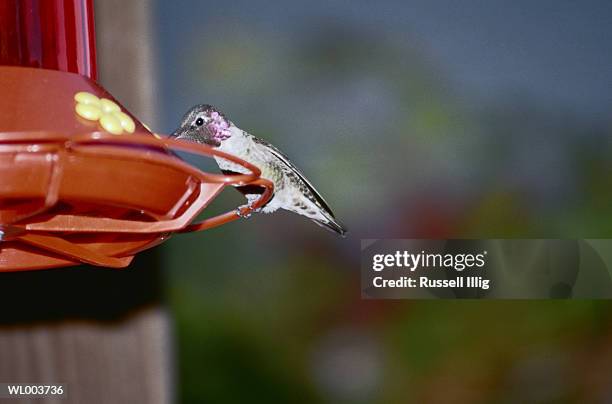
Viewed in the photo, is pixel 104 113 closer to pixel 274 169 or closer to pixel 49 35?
pixel 49 35

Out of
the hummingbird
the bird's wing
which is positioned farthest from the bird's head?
the bird's wing

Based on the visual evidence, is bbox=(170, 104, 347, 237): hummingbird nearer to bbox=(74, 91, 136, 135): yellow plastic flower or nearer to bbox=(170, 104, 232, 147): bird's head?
bbox=(170, 104, 232, 147): bird's head

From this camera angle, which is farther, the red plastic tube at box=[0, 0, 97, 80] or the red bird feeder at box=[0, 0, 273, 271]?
the red plastic tube at box=[0, 0, 97, 80]

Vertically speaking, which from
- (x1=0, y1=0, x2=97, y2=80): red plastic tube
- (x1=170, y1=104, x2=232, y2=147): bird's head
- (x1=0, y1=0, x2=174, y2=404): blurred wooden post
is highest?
(x1=170, y1=104, x2=232, y2=147): bird's head

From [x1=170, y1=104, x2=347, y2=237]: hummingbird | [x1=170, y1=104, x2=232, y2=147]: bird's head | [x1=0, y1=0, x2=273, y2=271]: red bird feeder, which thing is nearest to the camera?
[x1=0, y1=0, x2=273, y2=271]: red bird feeder

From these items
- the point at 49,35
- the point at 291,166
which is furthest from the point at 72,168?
the point at 291,166

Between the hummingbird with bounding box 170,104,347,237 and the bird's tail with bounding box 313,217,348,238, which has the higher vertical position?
the hummingbird with bounding box 170,104,347,237

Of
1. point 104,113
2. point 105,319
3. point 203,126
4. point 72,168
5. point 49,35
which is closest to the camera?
point 72,168

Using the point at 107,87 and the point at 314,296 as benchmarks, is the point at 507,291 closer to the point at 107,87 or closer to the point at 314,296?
the point at 314,296
